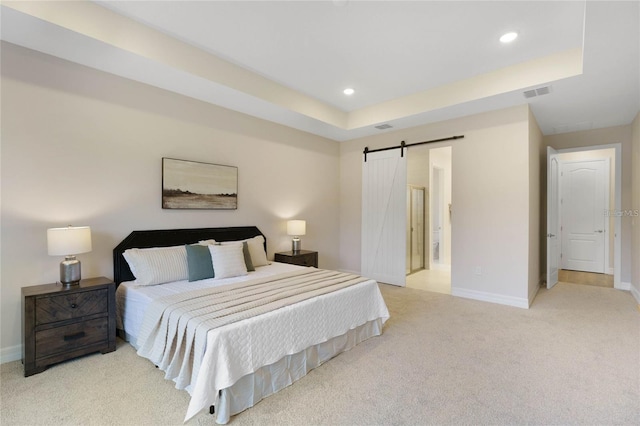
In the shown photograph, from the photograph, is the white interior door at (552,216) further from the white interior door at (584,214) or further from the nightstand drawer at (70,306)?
the nightstand drawer at (70,306)

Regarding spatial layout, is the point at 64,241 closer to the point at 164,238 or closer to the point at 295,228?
the point at 164,238

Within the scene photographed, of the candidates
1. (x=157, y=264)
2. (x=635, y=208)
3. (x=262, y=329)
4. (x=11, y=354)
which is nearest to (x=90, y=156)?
(x=157, y=264)

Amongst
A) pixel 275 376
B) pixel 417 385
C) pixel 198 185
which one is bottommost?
Answer: pixel 417 385

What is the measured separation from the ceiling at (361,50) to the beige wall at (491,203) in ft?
0.95

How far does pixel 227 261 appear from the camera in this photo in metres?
3.37

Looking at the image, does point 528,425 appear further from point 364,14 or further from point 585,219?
point 585,219

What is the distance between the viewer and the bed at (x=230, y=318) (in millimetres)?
1908

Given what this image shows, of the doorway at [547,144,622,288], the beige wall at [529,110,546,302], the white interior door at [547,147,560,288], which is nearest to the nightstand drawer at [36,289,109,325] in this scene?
the beige wall at [529,110,546,302]

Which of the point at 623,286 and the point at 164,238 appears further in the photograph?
the point at 623,286

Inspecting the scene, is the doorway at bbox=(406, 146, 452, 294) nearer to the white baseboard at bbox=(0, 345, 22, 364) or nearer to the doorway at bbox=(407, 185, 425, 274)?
the doorway at bbox=(407, 185, 425, 274)

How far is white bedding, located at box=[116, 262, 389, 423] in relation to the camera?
5.98 ft

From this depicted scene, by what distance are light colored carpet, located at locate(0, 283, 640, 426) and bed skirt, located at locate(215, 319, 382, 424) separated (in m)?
0.05

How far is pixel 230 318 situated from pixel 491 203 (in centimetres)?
383

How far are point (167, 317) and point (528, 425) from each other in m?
2.46
